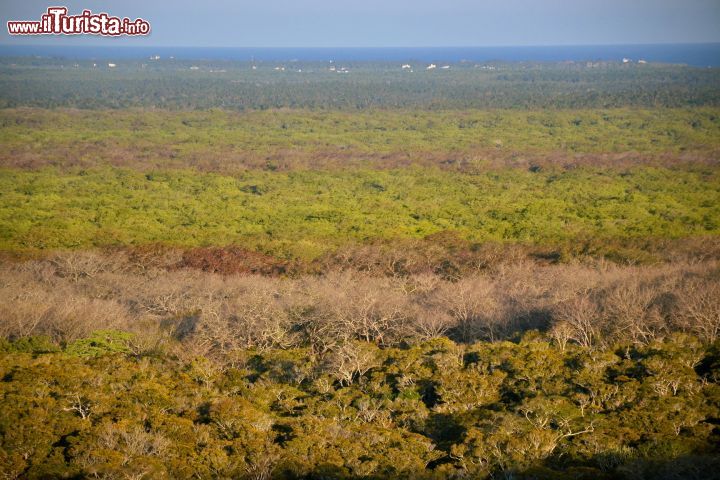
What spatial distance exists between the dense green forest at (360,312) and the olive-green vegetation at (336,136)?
96cm

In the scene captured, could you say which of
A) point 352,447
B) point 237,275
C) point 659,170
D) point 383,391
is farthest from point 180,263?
point 659,170

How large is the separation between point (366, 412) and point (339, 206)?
117ft

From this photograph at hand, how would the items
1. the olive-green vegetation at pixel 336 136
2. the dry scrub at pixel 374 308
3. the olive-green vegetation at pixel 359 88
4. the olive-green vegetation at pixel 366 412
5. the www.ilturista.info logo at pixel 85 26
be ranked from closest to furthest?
the olive-green vegetation at pixel 366 412 < the dry scrub at pixel 374 308 < the www.ilturista.info logo at pixel 85 26 < the olive-green vegetation at pixel 336 136 < the olive-green vegetation at pixel 359 88

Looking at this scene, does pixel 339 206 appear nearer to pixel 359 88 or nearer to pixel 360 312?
pixel 360 312

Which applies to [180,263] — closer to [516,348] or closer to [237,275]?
[237,275]

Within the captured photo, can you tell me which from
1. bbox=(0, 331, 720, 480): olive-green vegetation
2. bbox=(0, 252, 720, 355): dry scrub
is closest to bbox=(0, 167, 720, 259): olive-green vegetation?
bbox=(0, 252, 720, 355): dry scrub

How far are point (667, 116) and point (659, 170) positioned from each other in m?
37.9

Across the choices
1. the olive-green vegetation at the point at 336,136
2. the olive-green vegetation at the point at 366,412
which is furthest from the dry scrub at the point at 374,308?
the olive-green vegetation at the point at 336,136

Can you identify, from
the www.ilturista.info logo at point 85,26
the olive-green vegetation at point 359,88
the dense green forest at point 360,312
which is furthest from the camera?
the olive-green vegetation at point 359,88

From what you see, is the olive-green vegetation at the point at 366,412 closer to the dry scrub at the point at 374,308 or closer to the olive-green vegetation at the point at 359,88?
the dry scrub at the point at 374,308

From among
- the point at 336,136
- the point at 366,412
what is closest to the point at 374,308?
the point at 366,412

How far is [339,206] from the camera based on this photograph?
175 feet

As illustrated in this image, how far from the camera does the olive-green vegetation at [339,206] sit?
42.8 meters

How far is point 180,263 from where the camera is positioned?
3578 centimetres
